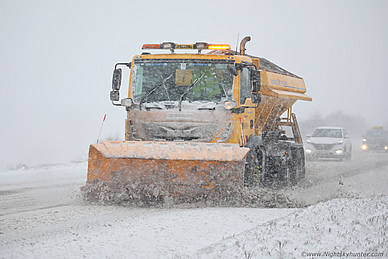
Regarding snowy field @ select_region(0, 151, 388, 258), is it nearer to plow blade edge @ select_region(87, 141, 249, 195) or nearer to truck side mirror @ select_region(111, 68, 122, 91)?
plow blade edge @ select_region(87, 141, 249, 195)

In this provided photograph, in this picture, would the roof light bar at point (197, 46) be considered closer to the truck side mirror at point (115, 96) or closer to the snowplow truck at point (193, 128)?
the snowplow truck at point (193, 128)

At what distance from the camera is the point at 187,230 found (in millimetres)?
5570

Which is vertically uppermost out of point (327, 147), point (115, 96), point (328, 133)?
point (115, 96)

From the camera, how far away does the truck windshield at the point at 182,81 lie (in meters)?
8.55

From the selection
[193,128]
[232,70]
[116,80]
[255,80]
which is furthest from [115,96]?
[255,80]

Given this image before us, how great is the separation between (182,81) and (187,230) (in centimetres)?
370

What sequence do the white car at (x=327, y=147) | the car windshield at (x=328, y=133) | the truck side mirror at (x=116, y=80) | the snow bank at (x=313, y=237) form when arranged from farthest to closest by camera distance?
the car windshield at (x=328, y=133), the white car at (x=327, y=147), the truck side mirror at (x=116, y=80), the snow bank at (x=313, y=237)

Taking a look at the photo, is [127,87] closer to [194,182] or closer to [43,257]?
[194,182]

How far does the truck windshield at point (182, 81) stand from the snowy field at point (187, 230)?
2.17 m

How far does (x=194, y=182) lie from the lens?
7.21 m

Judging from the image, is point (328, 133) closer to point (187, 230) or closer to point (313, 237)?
point (187, 230)

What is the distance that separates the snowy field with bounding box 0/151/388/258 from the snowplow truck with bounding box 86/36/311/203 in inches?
19.7

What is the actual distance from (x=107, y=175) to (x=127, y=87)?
8.18 ft

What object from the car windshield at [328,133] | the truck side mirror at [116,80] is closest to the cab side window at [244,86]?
the truck side mirror at [116,80]
